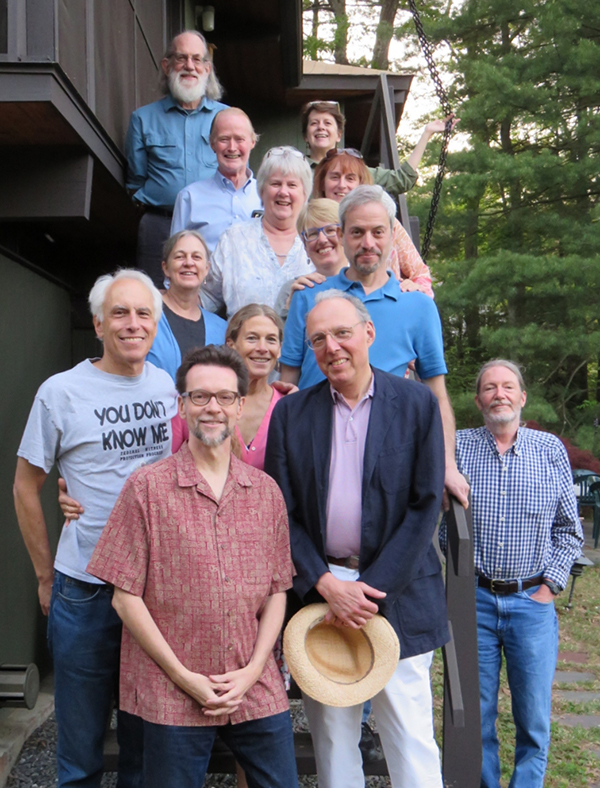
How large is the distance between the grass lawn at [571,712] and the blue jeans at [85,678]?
7.78 ft

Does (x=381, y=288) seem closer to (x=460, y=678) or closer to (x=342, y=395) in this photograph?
(x=342, y=395)

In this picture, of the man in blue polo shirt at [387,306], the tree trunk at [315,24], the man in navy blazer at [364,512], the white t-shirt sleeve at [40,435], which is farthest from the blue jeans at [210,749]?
the tree trunk at [315,24]

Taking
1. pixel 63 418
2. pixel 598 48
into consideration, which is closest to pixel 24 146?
pixel 63 418

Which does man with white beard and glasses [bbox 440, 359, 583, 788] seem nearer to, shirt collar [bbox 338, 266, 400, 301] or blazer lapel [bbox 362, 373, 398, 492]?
shirt collar [bbox 338, 266, 400, 301]

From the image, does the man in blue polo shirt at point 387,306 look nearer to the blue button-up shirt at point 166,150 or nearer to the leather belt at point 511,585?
the leather belt at point 511,585

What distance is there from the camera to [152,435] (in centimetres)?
276

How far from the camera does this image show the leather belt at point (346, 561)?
2.69 meters

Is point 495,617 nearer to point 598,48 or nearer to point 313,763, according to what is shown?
point 313,763

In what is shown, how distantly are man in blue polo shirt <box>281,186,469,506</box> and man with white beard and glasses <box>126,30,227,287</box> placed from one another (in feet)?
5.95

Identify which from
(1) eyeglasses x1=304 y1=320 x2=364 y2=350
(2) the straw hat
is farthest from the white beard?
(2) the straw hat

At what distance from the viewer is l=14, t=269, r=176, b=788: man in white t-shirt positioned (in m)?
2.65

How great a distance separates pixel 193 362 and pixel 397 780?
1.51m

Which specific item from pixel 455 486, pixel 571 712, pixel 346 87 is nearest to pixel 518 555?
pixel 455 486

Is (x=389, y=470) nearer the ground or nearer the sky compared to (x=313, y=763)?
nearer the sky
